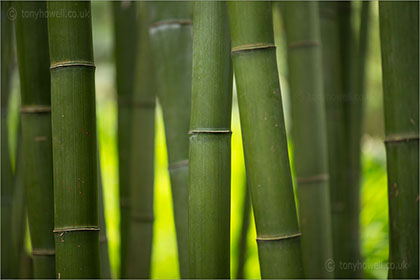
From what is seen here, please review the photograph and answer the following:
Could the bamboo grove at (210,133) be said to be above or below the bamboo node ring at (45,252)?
above

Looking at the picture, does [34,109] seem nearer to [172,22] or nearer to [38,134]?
[38,134]

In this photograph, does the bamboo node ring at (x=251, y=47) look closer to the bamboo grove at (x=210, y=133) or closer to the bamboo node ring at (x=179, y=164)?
the bamboo grove at (x=210, y=133)

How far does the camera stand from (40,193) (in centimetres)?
82

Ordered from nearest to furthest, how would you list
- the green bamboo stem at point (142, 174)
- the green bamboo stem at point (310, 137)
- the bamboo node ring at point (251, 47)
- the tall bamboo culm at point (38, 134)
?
the bamboo node ring at point (251, 47)
the tall bamboo culm at point (38, 134)
the green bamboo stem at point (310, 137)
the green bamboo stem at point (142, 174)

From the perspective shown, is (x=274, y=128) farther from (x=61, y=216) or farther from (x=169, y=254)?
(x=169, y=254)

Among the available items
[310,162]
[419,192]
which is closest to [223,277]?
[419,192]

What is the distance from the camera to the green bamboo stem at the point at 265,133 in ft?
2.32

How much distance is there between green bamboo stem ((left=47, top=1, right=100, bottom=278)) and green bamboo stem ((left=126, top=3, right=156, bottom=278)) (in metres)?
0.46

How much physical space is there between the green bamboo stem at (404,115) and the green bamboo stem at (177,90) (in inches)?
11.7

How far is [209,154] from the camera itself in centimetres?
71

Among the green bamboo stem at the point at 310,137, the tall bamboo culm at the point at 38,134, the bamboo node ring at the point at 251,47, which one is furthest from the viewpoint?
the green bamboo stem at the point at 310,137

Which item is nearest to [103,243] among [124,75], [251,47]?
[251,47]

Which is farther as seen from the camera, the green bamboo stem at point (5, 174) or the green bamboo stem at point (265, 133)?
the green bamboo stem at point (5, 174)

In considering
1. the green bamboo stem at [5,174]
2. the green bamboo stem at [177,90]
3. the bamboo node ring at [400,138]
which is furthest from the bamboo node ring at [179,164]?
the green bamboo stem at [5,174]
